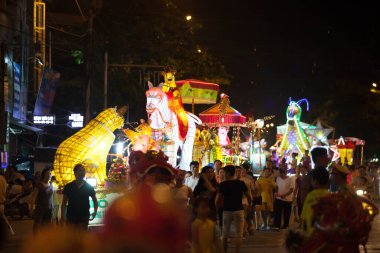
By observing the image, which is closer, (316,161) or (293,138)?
(316,161)

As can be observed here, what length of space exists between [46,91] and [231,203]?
65.3 ft

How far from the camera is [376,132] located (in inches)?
1971

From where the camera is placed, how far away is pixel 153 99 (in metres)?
21.3

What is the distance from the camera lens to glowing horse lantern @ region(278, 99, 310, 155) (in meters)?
33.0

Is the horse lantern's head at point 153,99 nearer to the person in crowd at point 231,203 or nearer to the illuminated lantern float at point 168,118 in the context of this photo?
the illuminated lantern float at point 168,118

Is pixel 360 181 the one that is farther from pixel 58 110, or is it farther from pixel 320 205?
pixel 58 110

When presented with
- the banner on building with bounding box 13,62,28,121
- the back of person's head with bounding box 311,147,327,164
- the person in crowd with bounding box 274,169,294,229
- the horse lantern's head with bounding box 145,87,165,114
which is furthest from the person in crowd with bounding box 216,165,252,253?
the banner on building with bounding box 13,62,28,121

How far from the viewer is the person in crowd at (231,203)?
457 inches

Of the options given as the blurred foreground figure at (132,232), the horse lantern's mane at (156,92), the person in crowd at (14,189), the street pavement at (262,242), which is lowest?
the street pavement at (262,242)

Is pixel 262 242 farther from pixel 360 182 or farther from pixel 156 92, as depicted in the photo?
pixel 156 92

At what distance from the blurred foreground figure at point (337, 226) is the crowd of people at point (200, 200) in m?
0.39

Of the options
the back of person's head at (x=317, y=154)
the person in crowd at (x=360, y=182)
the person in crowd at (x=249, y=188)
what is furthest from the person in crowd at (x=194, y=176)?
the person in crowd at (x=360, y=182)

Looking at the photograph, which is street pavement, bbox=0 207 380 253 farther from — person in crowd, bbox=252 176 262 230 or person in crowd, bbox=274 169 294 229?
person in crowd, bbox=252 176 262 230

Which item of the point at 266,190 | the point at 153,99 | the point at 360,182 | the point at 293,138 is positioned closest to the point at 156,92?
the point at 153,99
